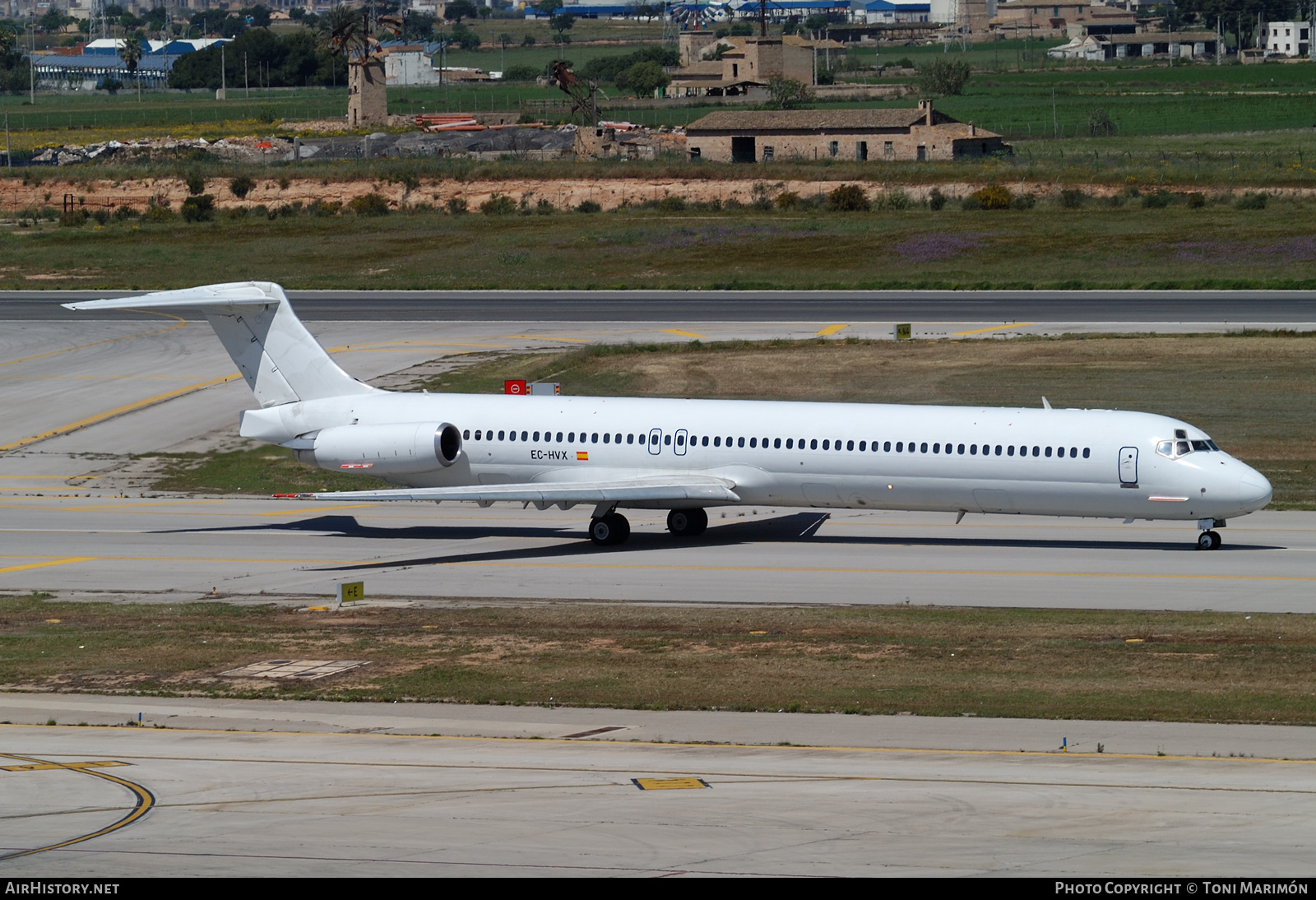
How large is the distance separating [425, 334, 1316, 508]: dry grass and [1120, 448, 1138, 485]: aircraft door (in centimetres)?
1208

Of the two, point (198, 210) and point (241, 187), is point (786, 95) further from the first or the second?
point (198, 210)

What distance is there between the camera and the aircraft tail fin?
120ft

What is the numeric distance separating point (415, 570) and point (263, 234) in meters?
63.2

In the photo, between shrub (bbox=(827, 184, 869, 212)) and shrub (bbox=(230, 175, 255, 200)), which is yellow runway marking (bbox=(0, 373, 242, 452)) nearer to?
shrub (bbox=(827, 184, 869, 212))

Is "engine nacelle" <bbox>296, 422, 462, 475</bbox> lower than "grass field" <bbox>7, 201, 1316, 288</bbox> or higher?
lower

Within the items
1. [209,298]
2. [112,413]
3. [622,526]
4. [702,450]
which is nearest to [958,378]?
[702,450]

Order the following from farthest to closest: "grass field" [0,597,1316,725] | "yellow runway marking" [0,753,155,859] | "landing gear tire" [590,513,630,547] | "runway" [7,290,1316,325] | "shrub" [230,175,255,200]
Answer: "shrub" [230,175,255,200], "runway" [7,290,1316,325], "landing gear tire" [590,513,630,547], "grass field" [0,597,1316,725], "yellow runway marking" [0,753,155,859]

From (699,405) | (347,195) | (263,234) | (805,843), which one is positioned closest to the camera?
(805,843)

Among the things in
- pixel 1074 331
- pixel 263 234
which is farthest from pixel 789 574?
pixel 263 234

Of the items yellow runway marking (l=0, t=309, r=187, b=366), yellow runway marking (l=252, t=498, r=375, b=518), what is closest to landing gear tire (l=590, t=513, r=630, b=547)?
yellow runway marking (l=252, t=498, r=375, b=518)

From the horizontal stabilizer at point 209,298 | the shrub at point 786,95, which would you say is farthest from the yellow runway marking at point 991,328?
the shrub at point 786,95

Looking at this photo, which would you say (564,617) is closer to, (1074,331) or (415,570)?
(415,570)

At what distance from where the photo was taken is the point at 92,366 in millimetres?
57188

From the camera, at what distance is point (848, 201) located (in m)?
91.9
